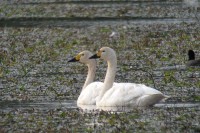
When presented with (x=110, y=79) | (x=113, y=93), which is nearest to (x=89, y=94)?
(x=110, y=79)

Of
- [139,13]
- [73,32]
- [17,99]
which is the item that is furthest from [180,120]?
[139,13]

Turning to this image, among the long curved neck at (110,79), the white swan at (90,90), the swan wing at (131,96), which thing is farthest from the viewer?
the white swan at (90,90)

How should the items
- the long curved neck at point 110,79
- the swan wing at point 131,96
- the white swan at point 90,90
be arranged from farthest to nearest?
the white swan at point 90,90, the long curved neck at point 110,79, the swan wing at point 131,96

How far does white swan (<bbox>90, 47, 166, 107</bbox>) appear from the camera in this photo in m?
14.3

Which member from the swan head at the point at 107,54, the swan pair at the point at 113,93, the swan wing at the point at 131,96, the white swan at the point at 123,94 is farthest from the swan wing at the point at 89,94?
the swan head at the point at 107,54

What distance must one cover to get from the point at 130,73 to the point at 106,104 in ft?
13.1

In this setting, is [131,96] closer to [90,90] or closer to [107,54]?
[107,54]

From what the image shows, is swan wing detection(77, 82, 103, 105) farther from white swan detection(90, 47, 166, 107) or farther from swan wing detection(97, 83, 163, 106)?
swan wing detection(97, 83, 163, 106)

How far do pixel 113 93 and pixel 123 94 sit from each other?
290 mm

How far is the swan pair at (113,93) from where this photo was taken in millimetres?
14359

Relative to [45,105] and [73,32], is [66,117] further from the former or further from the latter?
[73,32]

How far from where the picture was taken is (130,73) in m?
18.8

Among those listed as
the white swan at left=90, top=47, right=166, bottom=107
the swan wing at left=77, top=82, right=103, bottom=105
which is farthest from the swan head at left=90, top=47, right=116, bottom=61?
the swan wing at left=77, top=82, right=103, bottom=105

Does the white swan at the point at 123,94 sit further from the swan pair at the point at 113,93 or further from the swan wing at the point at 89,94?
the swan wing at the point at 89,94
